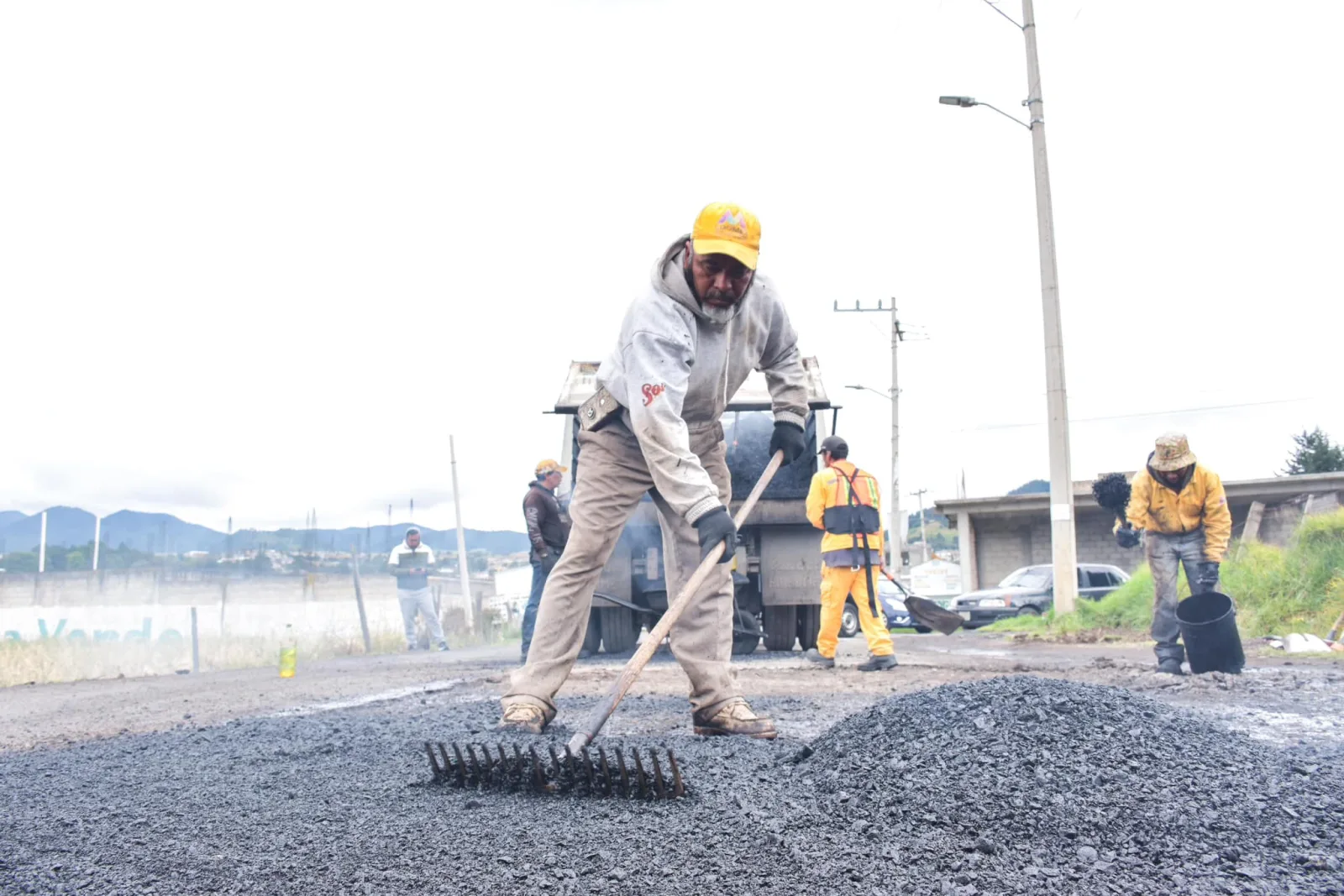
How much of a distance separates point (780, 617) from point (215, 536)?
1942 centimetres

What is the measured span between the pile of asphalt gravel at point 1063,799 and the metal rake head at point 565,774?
40 centimetres

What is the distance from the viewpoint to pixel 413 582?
15.6 metres

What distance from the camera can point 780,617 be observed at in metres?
9.57

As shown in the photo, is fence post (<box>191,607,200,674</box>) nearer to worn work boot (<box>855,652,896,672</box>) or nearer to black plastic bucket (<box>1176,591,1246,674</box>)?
worn work boot (<box>855,652,896,672</box>)

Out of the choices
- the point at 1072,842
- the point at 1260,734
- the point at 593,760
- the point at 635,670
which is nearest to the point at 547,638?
the point at 635,670

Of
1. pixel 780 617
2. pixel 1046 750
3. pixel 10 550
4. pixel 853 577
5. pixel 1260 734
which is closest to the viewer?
pixel 1046 750

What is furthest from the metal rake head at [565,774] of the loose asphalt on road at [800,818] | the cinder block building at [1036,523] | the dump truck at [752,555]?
the cinder block building at [1036,523]

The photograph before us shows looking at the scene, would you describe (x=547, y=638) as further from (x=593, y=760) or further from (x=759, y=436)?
(x=759, y=436)

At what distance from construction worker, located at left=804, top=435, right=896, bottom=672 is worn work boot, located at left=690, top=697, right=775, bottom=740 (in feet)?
12.7

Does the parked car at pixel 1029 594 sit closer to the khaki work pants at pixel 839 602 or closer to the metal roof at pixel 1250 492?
the metal roof at pixel 1250 492

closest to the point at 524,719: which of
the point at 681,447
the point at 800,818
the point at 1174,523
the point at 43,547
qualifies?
the point at 681,447

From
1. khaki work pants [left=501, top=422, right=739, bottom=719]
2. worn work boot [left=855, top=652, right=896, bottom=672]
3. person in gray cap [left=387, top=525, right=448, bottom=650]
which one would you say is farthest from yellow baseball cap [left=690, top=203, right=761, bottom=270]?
person in gray cap [left=387, top=525, right=448, bottom=650]

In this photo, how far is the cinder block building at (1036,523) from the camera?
→ 22.5 m

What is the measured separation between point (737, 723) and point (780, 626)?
5.92 meters
